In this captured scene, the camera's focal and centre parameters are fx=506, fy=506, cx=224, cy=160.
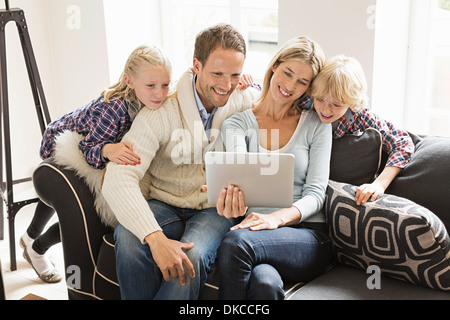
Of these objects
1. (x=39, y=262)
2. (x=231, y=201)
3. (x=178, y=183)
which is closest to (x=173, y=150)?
(x=178, y=183)

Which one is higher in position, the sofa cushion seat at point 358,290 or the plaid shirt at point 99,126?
the plaid shirt at point 99,126

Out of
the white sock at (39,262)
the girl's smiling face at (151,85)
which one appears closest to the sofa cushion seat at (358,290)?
the girl's smiling face at (151,85)

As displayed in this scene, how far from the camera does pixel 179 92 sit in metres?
1.90

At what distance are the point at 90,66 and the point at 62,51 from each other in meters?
0.26

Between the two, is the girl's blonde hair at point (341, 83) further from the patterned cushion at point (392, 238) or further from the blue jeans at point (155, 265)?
the blue jeans at point (155, 265)

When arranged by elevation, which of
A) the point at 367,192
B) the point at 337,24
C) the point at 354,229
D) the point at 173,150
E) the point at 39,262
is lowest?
the point at 39,262

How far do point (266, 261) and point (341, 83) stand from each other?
2.22 ft

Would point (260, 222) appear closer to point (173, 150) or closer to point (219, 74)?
point (173, 150)

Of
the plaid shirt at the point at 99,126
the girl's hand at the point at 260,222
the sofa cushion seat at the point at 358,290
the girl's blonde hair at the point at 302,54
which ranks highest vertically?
the girl's blonde hair at the point at 302,54

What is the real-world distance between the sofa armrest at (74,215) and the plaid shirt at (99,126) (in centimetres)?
11

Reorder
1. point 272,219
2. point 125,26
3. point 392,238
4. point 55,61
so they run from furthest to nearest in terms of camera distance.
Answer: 1. point 55,61
2. point 125,26
3. point 272,219
4. point 392,238

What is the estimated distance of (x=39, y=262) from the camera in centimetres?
241

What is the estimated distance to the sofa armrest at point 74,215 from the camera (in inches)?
72.2
